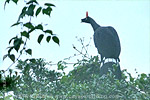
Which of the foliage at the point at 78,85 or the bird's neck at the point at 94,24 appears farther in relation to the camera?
the bird's neck at the point at 94,24

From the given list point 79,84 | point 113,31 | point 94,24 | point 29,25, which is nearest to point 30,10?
point 29,25

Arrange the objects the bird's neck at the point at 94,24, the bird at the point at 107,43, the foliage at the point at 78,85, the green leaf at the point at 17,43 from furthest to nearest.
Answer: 1. the bird's neck at the point at 94,24
2. the bird at the point at 107,43
3. the foliage at the point at 78,85
4. the green leaf at the point at 17,43

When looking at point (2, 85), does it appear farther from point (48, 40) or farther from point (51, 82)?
point (51, 82)

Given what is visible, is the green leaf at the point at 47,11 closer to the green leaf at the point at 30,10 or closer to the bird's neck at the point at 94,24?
the green leaf at the point at 30,10

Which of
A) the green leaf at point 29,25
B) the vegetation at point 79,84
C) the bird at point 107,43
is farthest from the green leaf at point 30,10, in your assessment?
the bird at point 107,43

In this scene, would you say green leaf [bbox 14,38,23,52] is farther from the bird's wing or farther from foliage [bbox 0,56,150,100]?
the bird's wing

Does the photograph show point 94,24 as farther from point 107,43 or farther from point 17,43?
point 17,43

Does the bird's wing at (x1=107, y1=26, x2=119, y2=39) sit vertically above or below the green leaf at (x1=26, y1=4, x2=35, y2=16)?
above

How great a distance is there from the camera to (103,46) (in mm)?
7812

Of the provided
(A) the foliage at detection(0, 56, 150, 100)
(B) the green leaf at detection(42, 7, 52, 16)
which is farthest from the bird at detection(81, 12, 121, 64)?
(B) the green leaf at detection(42, 7, 52, 16)

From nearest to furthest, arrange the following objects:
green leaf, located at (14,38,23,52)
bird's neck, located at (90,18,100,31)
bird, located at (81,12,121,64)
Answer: green leaf, located at (14,38,23,52) → bird, located at (81,12,121,64) → bird's neck, located at (90,18,100,31)

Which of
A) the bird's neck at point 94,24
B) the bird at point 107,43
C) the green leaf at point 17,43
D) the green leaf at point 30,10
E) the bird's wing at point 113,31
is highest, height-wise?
the bird's neck at point 94,24

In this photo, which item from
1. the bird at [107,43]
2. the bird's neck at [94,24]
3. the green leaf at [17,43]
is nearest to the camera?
the green leaf at [17,43]

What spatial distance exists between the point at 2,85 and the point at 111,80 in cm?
537
